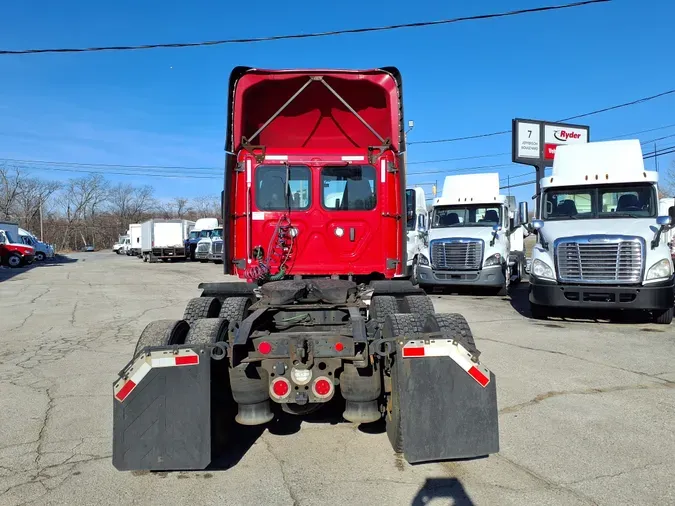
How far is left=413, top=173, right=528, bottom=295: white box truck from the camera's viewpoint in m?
14.9

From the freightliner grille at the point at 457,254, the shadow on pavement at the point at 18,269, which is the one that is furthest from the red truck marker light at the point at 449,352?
the shadow on pavement at the point at 18,269

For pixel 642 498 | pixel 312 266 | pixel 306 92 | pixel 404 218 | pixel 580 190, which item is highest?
pixel 306 92

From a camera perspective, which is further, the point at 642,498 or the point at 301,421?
the point at 301,421

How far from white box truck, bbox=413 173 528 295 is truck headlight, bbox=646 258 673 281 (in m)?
4.47

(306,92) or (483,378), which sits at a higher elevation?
(306,92)

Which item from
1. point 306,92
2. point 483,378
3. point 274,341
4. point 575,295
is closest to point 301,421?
point 274,341

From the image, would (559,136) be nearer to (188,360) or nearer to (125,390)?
(188,360)

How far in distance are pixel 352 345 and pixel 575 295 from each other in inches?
307

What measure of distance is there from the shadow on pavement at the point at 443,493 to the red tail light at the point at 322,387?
0.92 metres

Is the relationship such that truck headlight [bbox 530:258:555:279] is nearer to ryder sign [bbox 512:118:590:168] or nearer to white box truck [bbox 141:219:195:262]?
ryder sign [bbox 512:118:590:168]

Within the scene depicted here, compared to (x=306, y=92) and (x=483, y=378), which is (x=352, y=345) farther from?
(x=306, y=92)

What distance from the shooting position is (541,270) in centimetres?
1088

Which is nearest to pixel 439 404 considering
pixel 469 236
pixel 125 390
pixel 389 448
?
pixel 389 448

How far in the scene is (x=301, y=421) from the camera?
17.0 ft
